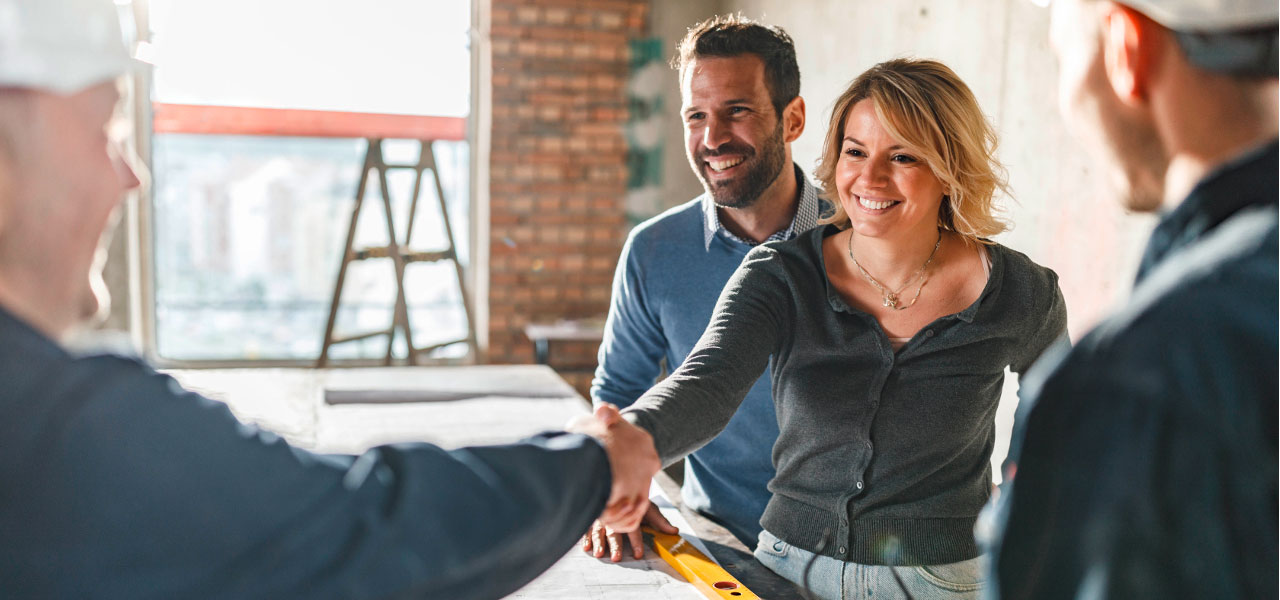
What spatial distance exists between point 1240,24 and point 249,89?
5.57 m

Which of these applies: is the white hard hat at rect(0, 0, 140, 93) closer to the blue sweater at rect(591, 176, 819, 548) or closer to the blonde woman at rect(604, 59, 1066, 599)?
the blonde woman at rect(604, 59, 1066, 599)

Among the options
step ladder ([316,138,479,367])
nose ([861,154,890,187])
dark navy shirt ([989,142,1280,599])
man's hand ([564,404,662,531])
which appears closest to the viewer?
dark navy shirt ([989,142,1280,599])

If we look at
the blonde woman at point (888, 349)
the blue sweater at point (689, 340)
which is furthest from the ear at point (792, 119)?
the blonde woman at point (888, 349)

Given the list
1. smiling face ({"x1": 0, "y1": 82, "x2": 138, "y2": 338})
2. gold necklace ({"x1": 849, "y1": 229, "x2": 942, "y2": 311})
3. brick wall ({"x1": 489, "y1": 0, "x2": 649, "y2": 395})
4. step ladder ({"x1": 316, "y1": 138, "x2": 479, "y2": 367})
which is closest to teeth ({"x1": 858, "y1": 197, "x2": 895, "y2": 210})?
gold necklace ({"x1": 849, "y1": 229, "x2": 942, "y2": 311})

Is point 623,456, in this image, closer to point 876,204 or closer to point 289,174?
point 876,204

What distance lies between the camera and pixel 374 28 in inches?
217

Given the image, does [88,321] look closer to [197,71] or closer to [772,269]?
[772,269]

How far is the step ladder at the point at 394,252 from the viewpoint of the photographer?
516 cm

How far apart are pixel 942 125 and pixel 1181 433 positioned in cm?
109

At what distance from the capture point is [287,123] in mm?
5531

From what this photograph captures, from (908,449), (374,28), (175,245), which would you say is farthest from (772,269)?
(175,245)

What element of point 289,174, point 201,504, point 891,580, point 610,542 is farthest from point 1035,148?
point 289,174

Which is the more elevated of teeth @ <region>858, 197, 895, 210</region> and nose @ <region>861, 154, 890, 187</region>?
nose @ <region>861, 154, 890, 187</region>

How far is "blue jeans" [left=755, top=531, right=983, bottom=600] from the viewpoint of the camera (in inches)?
58.9
